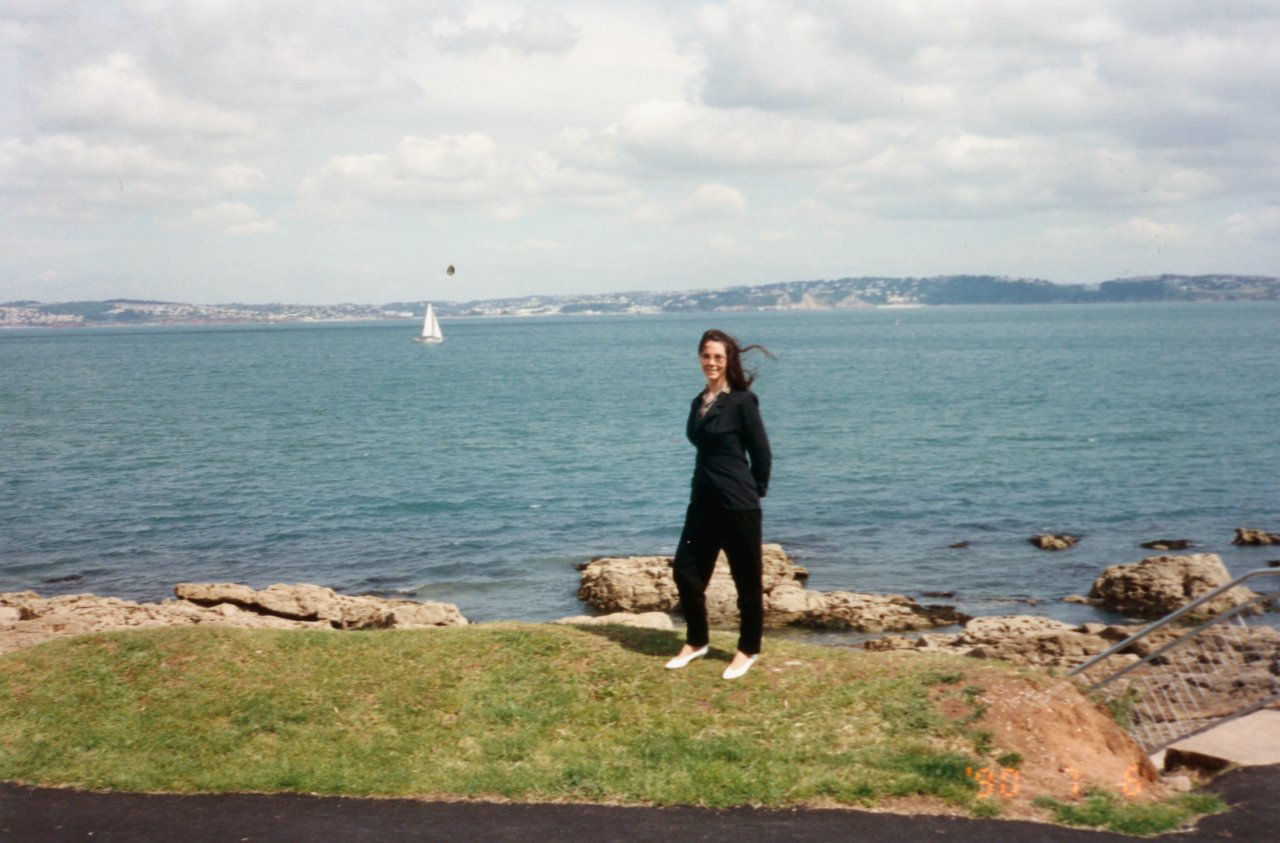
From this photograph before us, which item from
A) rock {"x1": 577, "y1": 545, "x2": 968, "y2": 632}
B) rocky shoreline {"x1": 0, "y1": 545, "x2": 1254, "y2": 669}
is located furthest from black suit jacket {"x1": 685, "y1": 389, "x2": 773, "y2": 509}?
rock {"x1": 577, "y1": 545, "x2": 968, "y2": 632}

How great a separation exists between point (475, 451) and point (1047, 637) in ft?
120

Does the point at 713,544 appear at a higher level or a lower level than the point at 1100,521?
higher

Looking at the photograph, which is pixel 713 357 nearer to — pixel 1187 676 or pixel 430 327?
pixel 1187 676

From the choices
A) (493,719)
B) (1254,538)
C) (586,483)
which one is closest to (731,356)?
(493,719)

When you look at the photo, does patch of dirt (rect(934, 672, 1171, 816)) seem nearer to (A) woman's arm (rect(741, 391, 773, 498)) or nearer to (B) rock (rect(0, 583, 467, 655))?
(A) woman's arm (rect(741, 391, 773, 498))

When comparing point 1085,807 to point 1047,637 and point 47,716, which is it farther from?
point 1047,637

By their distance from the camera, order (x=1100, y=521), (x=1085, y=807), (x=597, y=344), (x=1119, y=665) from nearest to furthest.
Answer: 1. (x=1085, y=807)
2. (x=1119, y=665)
3. (x=1100, y=521)
4. (x=597, y=344)

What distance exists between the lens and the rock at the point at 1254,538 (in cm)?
2809

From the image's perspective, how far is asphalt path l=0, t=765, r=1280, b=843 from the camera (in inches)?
269

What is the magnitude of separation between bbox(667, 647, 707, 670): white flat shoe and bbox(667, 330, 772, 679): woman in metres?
Answer: 0.38

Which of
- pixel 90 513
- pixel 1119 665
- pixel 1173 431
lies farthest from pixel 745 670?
pixel 1173 431

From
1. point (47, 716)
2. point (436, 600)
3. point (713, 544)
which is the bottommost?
point (436, 600)

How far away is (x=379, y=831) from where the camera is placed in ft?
23.4

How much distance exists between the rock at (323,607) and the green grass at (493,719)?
28.5 ft
